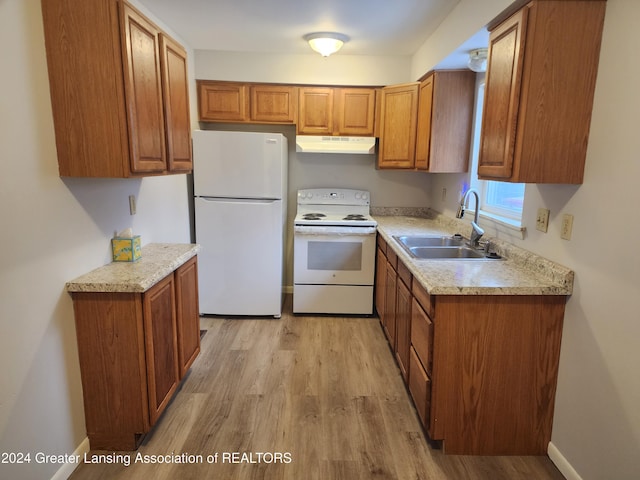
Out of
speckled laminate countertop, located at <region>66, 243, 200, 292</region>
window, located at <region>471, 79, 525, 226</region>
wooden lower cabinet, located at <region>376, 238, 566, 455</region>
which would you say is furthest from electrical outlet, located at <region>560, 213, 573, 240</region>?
speckled laminate countertop, located at <region>66, 243, 200, 292</region>

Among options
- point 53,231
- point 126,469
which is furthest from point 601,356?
point 53,231

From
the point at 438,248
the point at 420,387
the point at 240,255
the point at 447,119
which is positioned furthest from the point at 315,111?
the point at 420,387

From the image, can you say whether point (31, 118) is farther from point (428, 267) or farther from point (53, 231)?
point (428, 267)

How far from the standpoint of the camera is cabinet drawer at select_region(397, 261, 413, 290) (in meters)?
2.28

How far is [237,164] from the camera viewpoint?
3264 mm

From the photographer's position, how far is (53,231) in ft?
5.34

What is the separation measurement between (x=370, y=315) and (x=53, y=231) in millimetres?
2641

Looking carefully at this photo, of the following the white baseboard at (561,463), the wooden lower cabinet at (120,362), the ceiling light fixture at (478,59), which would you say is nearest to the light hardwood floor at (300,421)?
the white baseboard at (561,463)

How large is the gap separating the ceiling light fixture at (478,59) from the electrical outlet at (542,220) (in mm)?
1032

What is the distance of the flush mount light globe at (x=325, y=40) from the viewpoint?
9.82ft

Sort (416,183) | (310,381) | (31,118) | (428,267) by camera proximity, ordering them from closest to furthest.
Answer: (31,118)
(428,267)
(310,381)
(416,183)

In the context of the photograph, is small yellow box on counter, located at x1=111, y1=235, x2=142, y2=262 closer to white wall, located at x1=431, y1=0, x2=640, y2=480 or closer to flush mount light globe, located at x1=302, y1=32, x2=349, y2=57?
flush mount light globe, located at x1=302, y1=32, x2=349, y2=57

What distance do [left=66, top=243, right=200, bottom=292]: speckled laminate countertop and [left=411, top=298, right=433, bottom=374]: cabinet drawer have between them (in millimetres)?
1325

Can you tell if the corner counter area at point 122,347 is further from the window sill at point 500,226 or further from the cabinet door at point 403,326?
the window sill at point 500,226
